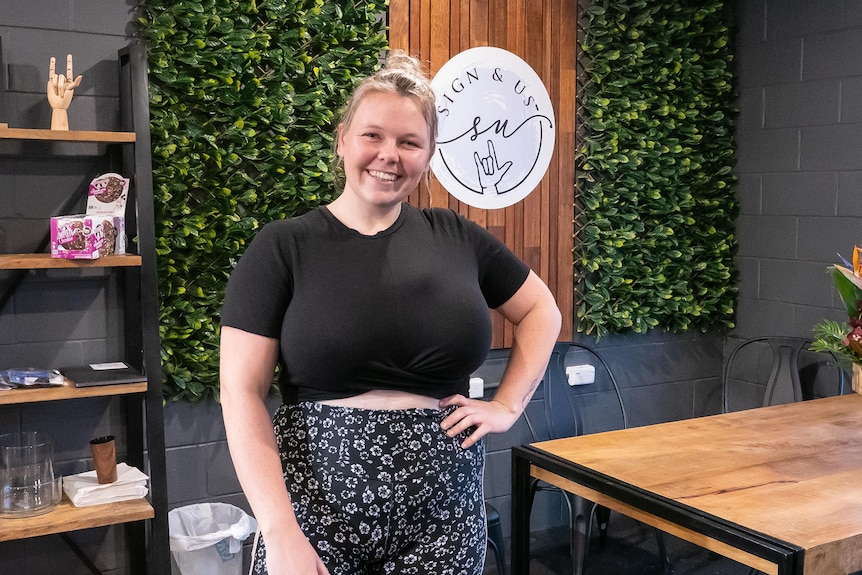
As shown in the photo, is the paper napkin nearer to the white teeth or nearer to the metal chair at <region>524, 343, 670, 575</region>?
the metal chair at <region>524, 343, 670, 575</region>

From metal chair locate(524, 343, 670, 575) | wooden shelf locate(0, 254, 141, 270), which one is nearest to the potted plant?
Answer: metal chair locate(524, 343, 670, 575)

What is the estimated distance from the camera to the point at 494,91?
3.53 m

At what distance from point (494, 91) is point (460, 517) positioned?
2329 millimetres

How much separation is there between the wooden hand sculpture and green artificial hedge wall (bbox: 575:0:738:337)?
6.98 ft

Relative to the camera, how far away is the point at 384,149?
5.10ft

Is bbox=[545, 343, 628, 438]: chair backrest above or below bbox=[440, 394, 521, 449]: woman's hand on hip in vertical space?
below

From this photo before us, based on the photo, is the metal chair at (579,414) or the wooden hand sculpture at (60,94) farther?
the metal chair at (579,414)

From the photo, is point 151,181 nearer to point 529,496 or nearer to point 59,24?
point 59,24

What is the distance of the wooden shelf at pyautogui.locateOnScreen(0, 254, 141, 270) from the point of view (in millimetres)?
2408

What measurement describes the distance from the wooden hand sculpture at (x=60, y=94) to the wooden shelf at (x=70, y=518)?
114 cm

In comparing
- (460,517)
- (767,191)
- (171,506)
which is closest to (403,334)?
(460,517)

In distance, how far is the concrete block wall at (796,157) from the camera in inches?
148

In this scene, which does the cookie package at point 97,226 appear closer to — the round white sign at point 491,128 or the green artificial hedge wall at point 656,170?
the round white sign at point 491,128

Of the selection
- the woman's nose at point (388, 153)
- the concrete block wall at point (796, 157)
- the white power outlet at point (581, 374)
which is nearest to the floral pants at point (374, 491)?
the woman's nose at point (388, 153)
